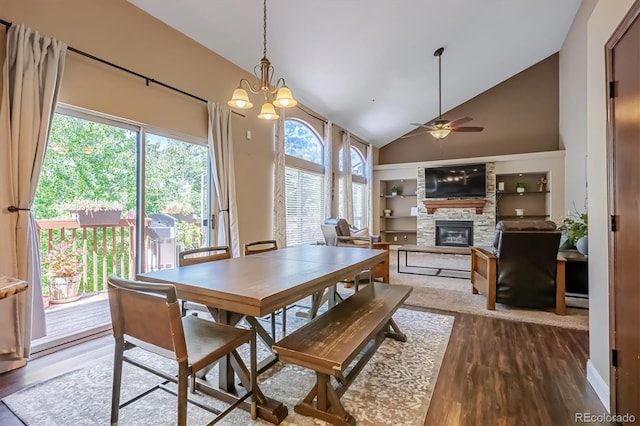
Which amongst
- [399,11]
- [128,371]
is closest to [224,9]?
[399,11]

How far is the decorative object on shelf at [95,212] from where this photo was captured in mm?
2783

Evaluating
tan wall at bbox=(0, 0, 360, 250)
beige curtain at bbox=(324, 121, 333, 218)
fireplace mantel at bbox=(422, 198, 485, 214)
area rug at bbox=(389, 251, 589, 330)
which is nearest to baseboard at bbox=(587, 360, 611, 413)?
area rug at bbox=(389, 251, 589, 330)

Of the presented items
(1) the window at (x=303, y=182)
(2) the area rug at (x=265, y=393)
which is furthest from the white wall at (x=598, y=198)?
(1) the window at (x=303, y=182)

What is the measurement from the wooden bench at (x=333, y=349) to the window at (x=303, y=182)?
11.4 ft

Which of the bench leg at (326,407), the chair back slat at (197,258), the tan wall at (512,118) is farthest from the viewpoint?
the tan wall at (512,118)

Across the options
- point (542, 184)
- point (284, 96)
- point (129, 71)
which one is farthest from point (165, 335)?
point (542, 184)

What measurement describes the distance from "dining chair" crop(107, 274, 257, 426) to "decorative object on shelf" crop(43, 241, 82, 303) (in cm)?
184

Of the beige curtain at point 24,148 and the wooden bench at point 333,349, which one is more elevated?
the beige curtain at point 24,148

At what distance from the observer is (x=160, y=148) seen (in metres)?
3.38

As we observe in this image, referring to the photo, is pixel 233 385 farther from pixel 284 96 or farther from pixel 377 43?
pixel 377 43

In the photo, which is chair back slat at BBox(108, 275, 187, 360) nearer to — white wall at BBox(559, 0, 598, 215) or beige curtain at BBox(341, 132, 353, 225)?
beige curtain at BBox(341, 132, 353, 225)

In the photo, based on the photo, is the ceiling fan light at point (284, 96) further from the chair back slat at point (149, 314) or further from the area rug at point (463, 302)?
the area rug at point (463, 302)

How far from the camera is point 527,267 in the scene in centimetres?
334

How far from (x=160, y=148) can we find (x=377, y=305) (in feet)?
9.36
